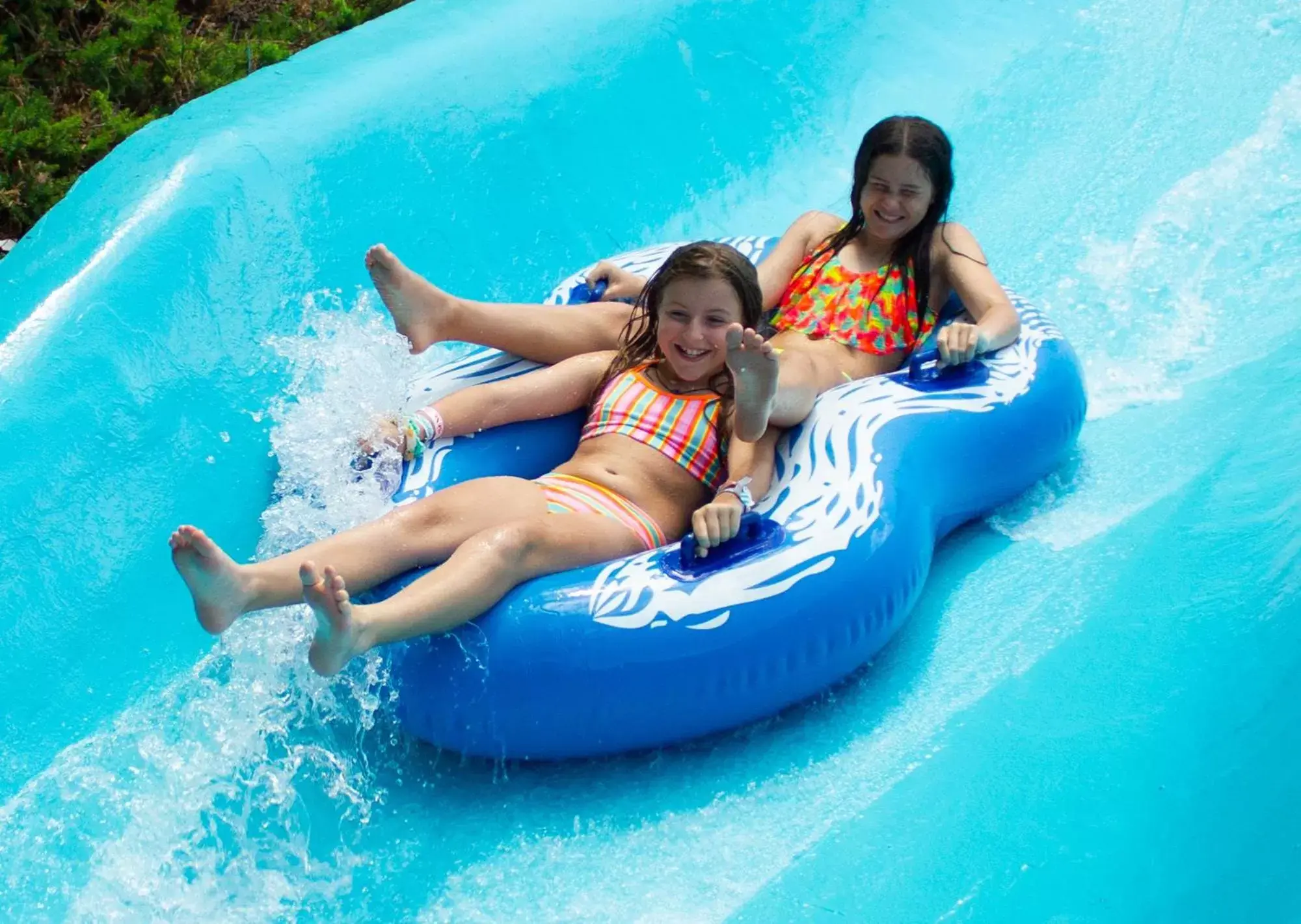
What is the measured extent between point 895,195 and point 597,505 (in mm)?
959

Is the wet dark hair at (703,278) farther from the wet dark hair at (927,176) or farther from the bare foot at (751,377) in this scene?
the wet dark hair at (927,176)

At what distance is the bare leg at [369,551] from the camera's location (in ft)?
7.15

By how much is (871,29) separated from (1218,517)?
2.26 metres

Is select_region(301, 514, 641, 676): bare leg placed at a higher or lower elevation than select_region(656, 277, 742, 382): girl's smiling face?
lower

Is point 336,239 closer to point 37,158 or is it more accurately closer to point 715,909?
point 37,158

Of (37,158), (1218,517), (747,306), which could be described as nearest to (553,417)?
(747,306)

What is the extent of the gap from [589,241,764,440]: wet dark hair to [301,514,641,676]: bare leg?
0.39m

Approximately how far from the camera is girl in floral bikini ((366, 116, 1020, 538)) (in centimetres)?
289

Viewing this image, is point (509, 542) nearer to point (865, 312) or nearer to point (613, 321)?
point (613, 321)

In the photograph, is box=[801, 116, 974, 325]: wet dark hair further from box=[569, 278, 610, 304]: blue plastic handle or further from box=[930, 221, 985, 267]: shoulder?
box=[569, 278, 610, 304]: blue plastic handle

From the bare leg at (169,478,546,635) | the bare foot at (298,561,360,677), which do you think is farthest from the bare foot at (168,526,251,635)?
the bare foot at (298,561,360,677)

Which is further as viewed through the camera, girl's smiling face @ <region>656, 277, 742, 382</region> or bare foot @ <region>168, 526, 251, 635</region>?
girl's smiling face @ <region>656, 277, 742, 382</region>

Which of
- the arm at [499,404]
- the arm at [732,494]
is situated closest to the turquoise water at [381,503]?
the arm at [499,404]

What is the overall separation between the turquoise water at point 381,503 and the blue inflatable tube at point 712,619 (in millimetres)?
98
